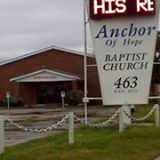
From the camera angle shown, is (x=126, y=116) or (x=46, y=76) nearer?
(x=126, y=116)

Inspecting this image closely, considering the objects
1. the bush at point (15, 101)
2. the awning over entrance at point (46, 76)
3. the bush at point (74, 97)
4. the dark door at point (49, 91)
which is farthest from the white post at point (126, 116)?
the dark door at point (49, 91)

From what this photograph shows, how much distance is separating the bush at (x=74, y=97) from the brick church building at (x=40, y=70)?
12.6 feet

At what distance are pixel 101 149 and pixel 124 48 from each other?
771 cm

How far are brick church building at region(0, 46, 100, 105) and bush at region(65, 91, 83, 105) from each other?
Result: 3.83m

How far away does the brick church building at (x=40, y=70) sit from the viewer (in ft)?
210

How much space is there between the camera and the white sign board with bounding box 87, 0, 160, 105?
22688mm

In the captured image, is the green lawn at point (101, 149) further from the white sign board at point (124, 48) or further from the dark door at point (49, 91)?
the dark door at point (49, 91)

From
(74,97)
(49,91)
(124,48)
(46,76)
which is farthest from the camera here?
(49,91)

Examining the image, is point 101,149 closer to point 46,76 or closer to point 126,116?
point 126,116

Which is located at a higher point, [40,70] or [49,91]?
[40,70]

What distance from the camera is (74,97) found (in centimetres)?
5888

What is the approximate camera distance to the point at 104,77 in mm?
23172

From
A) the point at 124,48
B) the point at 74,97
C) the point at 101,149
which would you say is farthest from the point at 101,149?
the point at 74,97

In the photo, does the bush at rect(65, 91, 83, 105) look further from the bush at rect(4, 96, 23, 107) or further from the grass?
the grass
